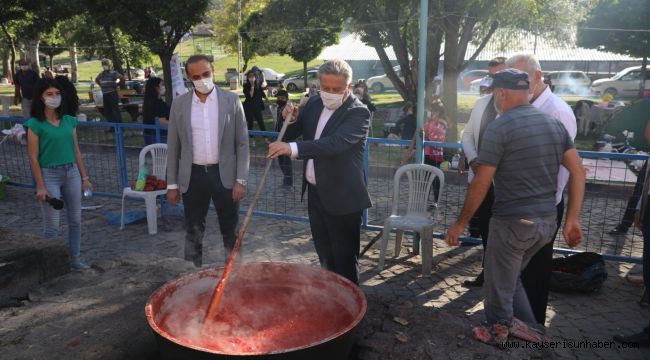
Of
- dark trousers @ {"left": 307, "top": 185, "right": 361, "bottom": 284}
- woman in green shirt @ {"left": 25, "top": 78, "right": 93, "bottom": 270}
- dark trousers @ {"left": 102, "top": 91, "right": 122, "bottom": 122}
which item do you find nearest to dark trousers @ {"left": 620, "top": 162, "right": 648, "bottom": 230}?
dark trousers @ {"left": 307, "top": 185, "right": 361, "bottom": 284}

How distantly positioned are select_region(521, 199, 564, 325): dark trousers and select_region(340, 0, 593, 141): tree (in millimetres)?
7710

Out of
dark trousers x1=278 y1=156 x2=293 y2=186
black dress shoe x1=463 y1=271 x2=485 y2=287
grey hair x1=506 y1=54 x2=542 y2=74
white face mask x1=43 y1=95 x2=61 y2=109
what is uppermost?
grey hair x1=506 y1=54 x2=542 y2=74

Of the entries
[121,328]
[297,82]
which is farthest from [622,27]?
[121,328]

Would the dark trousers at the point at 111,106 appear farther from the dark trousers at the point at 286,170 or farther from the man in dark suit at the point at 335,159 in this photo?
the man in dark suit at the point at 335,159

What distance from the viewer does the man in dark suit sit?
11.8ft

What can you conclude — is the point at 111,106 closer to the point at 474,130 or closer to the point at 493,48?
the point at 474,130

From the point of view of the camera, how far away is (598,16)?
28.8m

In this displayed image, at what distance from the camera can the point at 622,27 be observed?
27.4 meters

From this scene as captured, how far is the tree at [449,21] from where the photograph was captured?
1064 cm

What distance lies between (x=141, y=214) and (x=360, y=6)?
7117mm

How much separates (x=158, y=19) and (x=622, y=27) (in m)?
24.2

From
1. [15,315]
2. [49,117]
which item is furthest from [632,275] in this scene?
[49,117]

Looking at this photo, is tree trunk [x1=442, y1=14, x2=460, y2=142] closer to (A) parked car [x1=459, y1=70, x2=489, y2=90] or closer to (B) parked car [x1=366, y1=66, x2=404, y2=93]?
(A) parked car [x1=459, y1=70, x2=489, y2=90]

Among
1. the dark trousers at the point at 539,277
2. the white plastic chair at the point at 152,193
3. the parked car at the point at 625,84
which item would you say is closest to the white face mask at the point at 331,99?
the dark trousers at the point at 539,277
